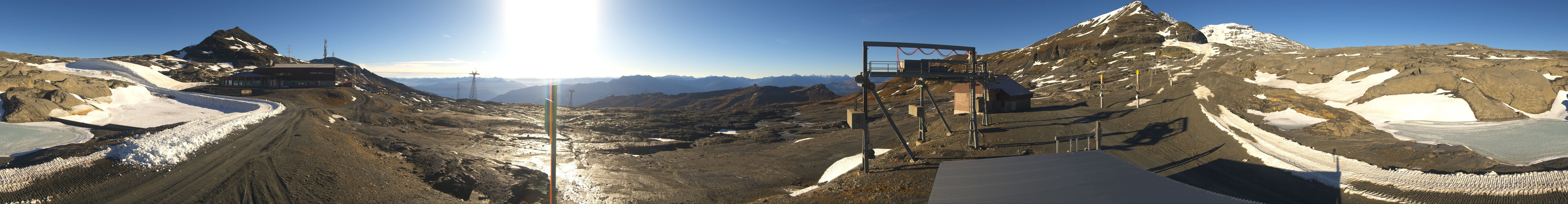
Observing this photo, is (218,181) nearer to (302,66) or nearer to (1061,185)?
(1061,185)

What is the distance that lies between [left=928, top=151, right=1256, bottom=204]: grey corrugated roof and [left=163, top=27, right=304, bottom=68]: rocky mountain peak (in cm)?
12564

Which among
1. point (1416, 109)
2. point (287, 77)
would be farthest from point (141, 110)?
point (1416, 109)

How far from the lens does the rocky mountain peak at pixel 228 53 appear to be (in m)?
89.0

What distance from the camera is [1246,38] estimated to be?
86.1m

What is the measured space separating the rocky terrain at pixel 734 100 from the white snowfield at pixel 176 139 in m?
62.3

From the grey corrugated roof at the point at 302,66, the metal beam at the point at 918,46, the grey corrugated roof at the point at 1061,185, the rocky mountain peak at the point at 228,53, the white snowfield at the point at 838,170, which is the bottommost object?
the white snowfield at the point at 838,170

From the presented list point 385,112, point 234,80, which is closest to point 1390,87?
point 385,112

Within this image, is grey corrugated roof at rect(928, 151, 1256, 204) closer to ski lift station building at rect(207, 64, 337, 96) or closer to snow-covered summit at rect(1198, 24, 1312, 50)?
snow-covered summit at rect(1198, 24, 1312, 50)

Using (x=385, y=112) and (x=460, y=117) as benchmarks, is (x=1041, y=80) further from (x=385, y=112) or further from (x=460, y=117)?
(x=385, y=112)

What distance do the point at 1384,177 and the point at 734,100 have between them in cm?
12451

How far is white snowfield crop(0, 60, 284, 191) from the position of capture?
48.3ft

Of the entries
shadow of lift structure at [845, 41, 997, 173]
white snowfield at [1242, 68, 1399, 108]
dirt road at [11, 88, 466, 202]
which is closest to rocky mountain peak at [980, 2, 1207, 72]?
white snowfield at [1242, 68, 1399, 108]

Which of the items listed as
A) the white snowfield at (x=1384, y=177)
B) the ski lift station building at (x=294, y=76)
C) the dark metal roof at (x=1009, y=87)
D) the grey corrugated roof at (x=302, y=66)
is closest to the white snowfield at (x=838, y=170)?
the dark metal roof at (x=1009, y=87)

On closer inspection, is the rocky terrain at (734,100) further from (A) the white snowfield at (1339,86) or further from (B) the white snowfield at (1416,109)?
(B) the white snowfield at (1416,109)
